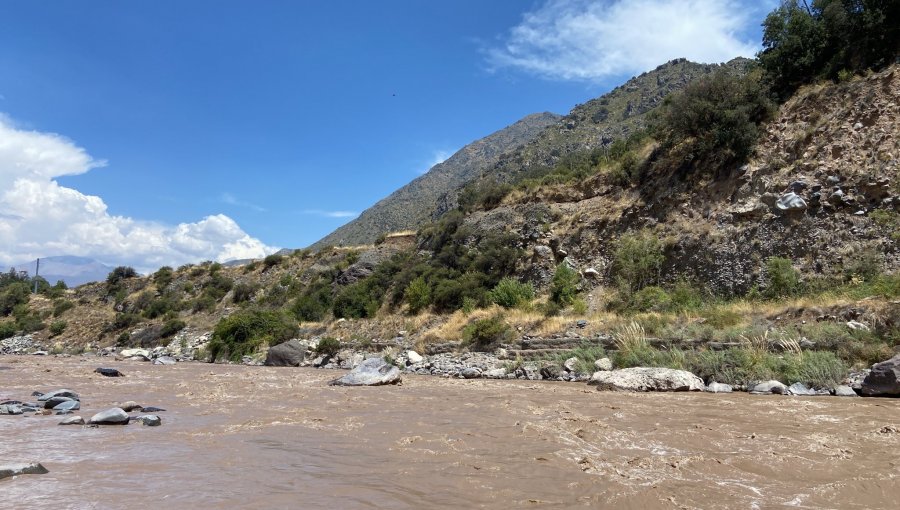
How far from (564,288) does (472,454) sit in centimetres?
1954

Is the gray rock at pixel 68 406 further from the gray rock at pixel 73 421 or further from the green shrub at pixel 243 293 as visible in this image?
the green shrub at pixel 243 293

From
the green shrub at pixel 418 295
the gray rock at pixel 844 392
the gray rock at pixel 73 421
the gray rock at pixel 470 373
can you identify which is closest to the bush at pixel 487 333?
the gray rock at pixel 470 373

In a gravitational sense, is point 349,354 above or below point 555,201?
below

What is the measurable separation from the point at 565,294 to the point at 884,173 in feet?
43.7

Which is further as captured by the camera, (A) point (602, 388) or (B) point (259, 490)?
(A) point (602, 388)

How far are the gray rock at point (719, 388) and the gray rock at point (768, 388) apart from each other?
521 mm

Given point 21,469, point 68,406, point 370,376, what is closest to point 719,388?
point 370,376

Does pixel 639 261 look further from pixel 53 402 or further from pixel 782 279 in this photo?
pixel 53 402

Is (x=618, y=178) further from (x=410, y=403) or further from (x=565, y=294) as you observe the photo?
(x=410, y=403)

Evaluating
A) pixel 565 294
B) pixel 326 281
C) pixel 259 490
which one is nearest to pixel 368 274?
pixel 326 281

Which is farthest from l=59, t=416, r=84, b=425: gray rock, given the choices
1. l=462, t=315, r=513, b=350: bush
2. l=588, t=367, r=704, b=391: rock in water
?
l=462, t=315, r=513, b=350: bush

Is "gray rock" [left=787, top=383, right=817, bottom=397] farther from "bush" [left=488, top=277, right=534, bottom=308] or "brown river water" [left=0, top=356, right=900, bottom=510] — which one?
"bush" [left=488, top=277, right=534, bottom=308]

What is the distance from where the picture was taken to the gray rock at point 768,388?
12.8 metres

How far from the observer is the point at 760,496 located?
5.23 metres
